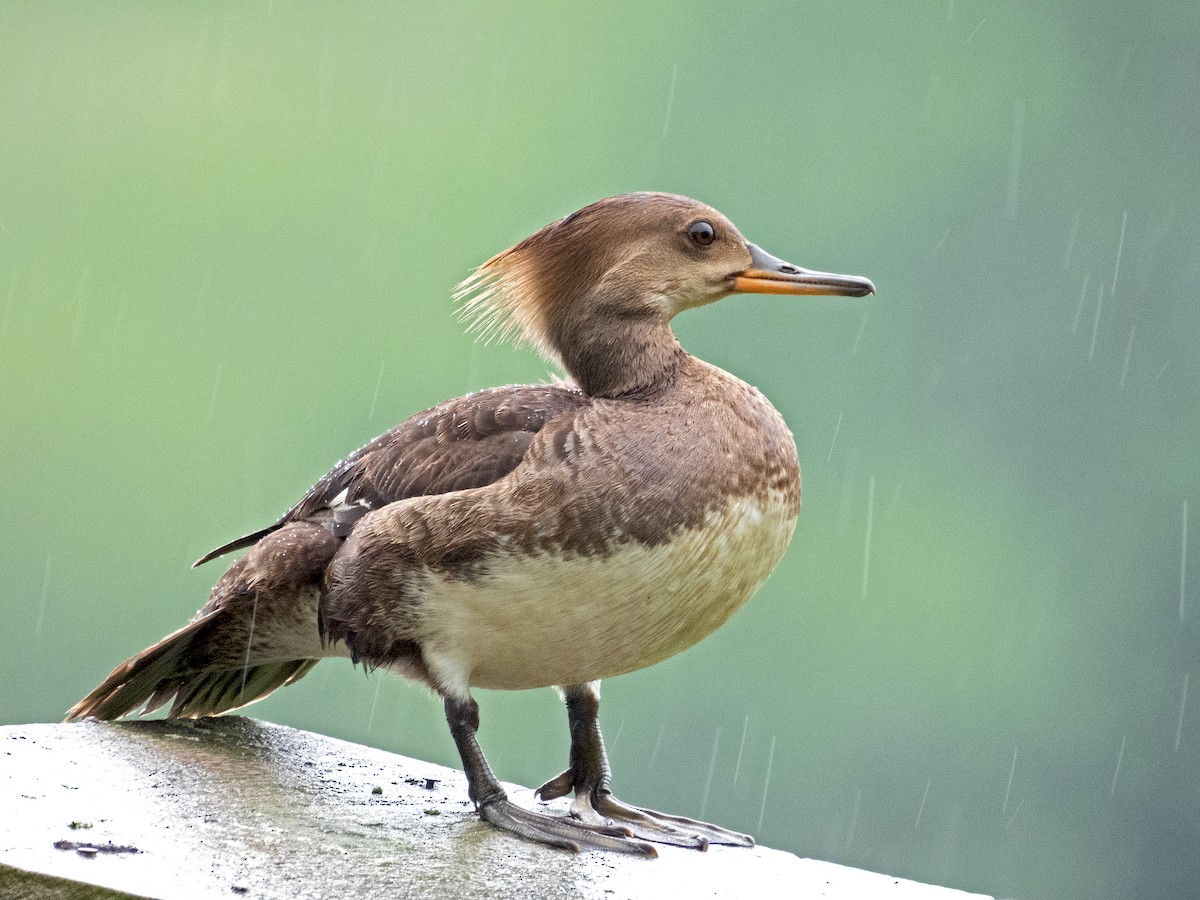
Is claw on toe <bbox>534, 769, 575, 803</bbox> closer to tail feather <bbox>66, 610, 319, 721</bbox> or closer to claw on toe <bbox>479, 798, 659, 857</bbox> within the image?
claw on toe <bbox>479, 798, 659, 857</bbox>

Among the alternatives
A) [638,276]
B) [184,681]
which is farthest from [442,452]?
[184,681]

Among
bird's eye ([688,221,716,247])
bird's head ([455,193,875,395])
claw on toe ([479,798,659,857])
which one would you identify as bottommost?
claw on toe ([479,798,659,857])

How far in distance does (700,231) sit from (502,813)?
93 cm

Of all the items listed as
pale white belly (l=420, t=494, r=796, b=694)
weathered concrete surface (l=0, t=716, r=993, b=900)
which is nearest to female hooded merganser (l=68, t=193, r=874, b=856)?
pale white belly (l=420, t=494, r=796, b=694)

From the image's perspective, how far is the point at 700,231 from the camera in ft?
7.32

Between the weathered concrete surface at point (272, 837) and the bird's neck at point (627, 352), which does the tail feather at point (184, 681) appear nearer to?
the weathered concrete surface at point (272, 837)

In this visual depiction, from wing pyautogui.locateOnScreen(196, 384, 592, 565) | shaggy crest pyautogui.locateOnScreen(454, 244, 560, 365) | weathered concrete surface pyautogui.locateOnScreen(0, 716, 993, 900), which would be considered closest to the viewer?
weathered concrete surface pyautogui.locateOnScreen(0, 716, 993, 900)

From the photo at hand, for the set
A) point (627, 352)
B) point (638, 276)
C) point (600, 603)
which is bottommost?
point (600, 603)

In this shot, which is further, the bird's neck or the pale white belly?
the bird's neck

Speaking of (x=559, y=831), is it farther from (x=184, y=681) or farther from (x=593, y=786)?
(x=184, y=681)

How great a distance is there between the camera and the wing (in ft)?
7.13

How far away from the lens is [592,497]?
2035 millimetres

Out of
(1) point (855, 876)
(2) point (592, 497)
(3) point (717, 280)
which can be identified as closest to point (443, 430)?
(2) point (592, 497)

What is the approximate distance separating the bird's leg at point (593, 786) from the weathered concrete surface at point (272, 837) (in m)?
0.07
